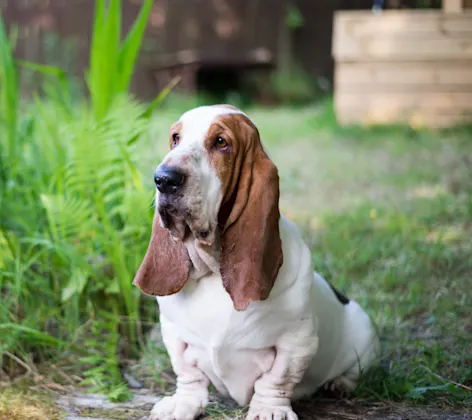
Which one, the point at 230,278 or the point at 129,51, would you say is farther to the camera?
the point at 129,51

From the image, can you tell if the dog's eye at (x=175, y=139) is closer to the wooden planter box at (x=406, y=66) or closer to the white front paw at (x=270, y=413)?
the white front paw at (x=270, y=413)

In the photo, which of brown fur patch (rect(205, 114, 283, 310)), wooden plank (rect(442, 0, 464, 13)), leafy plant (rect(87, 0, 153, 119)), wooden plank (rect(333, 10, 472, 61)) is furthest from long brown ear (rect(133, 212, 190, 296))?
wooden plank (rect(442, 0, 464, 13))

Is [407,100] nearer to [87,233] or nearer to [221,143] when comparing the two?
[87,233]

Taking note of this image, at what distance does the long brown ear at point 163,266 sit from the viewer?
2.11 metres

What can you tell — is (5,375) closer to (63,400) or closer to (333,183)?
(63,400)

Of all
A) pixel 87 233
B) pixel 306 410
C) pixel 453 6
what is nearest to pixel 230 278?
pixel 306 410

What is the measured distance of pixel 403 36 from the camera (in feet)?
23.6

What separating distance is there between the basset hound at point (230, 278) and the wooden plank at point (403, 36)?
5.26 m

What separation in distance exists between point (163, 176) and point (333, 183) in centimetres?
389

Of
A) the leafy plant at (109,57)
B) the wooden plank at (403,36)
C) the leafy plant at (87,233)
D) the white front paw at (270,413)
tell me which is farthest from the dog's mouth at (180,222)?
the wooden plank at (403,36)

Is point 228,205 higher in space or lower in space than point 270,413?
higher

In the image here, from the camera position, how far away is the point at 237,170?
201 cm

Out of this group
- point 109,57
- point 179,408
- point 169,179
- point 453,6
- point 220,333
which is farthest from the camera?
point 453,6

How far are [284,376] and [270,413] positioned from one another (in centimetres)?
11
